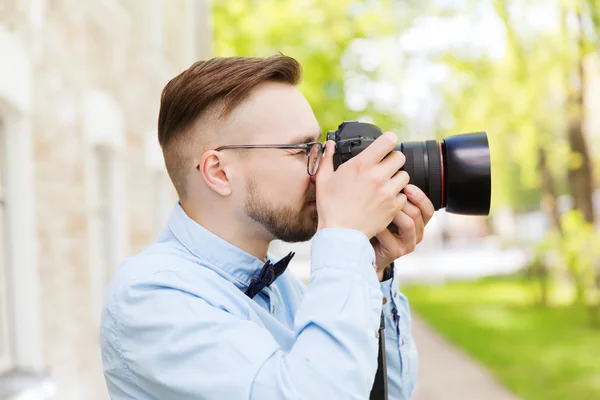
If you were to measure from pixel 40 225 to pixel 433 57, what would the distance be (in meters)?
12.5

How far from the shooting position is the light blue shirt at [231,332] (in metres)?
1.28

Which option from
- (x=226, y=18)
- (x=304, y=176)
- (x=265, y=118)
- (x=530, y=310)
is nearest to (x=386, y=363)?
(x=304, y=176)

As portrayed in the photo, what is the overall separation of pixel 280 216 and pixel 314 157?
5.9 inches

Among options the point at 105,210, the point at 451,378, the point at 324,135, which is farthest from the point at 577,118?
the point at 105,210

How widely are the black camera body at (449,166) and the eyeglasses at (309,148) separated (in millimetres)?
59

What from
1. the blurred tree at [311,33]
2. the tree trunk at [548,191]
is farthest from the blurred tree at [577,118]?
the tree trunk at [548,191]

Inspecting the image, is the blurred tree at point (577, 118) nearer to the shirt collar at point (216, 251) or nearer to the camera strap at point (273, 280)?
the camera strap at point (273, 280)

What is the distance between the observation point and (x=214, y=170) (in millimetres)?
1629

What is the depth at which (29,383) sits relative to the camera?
3480 mm

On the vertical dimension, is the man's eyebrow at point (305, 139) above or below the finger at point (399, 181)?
above

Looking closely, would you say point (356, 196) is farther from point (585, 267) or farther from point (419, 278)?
point (419, 278)

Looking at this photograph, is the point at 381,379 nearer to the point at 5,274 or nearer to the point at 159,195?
the point at 5,274

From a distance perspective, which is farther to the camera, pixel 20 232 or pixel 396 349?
pixel 20 232

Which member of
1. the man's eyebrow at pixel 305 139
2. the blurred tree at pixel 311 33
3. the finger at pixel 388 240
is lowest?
the finger at pixel 388 240
